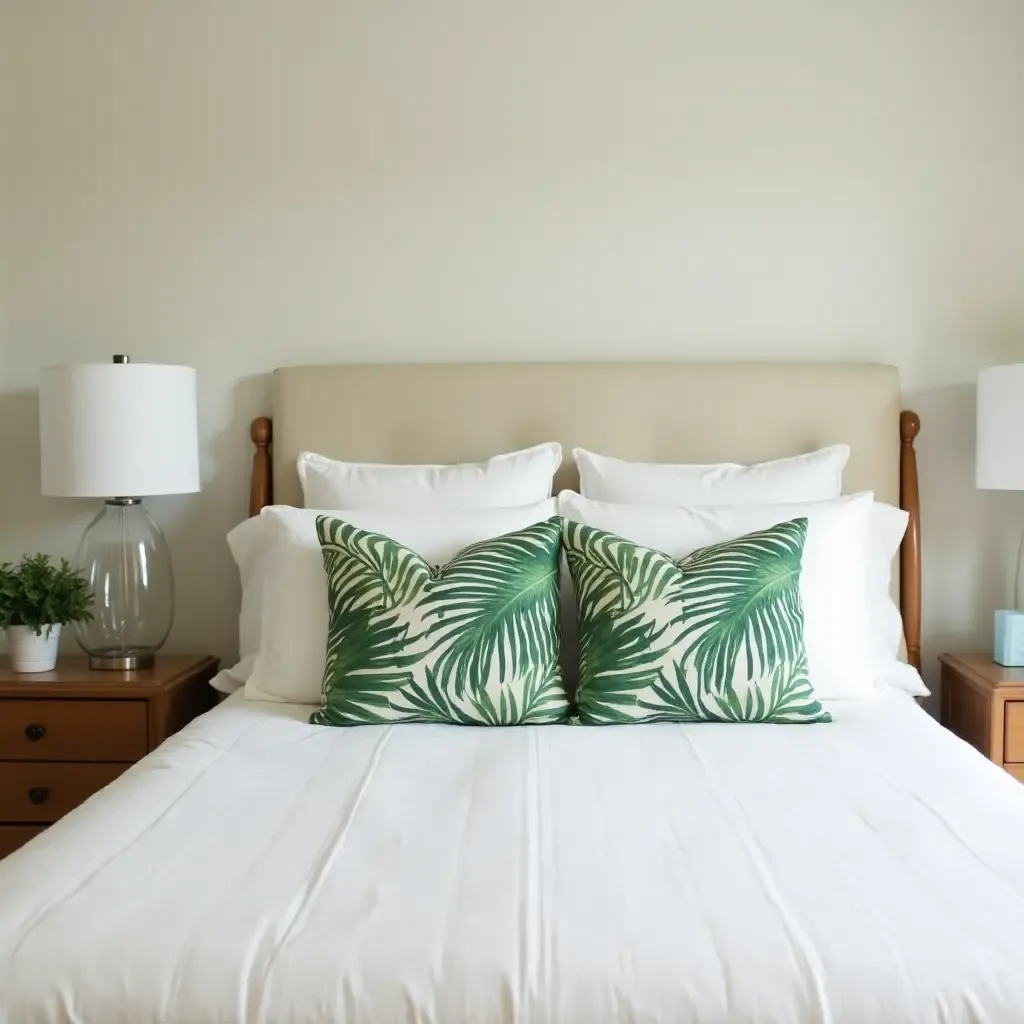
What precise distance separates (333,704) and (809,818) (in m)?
0.93

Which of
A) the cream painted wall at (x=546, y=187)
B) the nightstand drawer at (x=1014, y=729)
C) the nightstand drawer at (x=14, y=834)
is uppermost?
the cream painted wall at (x=546, y=187)

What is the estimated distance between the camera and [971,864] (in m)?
1.35

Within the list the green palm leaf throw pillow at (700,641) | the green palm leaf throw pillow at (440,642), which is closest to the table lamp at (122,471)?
the green palm leaf throw pillow at (440,642)

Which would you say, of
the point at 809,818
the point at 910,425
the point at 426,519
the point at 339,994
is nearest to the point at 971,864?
the point at 809,818

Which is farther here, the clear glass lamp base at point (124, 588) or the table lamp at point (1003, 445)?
the clear glass lamp base at point (124, 588)

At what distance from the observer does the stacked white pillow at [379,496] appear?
2408 millimetres

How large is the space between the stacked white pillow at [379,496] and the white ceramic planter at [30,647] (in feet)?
1.37

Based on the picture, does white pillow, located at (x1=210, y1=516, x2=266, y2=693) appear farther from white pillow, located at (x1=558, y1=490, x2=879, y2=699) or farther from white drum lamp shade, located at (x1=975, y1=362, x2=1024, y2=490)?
white drum lamp shade, located at (x1=975, y1=362, x2=1024, y2=490)

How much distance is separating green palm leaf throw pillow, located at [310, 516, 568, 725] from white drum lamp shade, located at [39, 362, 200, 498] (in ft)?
2.22

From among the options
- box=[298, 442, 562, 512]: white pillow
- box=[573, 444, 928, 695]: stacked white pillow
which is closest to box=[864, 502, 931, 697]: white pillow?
box=[573, 444, 928, 695]: stacked white pillow

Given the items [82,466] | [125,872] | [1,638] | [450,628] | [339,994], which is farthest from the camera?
[1,638]

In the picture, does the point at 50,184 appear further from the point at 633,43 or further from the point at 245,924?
the point at 245,924

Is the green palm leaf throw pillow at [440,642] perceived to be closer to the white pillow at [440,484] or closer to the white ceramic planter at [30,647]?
the white pillow at [440,484]

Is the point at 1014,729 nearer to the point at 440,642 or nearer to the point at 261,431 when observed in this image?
the point at 440,642
